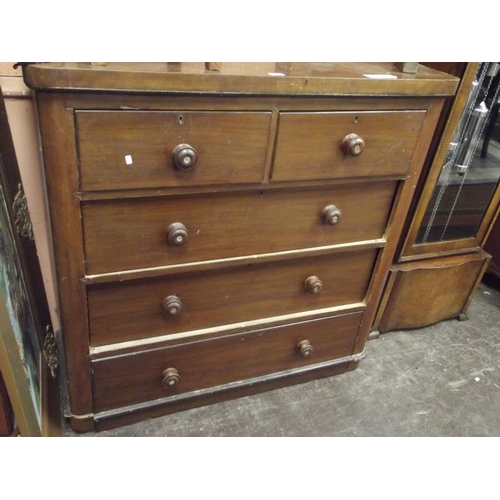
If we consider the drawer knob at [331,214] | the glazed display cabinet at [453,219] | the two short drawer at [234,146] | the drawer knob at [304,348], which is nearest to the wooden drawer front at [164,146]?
the two short drawer at [234,146]

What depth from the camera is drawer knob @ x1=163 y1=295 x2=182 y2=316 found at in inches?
45.4

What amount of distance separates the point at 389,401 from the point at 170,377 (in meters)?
0.75

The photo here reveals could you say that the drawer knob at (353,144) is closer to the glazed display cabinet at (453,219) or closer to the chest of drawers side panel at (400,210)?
the chest of drawers side panel at (400,210)

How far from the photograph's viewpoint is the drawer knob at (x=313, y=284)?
4.27ft

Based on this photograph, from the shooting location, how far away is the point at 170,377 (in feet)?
4.15

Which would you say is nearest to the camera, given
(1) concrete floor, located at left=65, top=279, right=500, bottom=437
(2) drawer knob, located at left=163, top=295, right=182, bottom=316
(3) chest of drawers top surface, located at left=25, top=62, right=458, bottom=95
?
(3) chest of drawers top surface, located at left=25, top=62, right=458, bottom=95

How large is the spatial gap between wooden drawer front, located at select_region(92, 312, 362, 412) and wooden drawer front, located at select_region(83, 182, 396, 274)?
→ 0.96ft

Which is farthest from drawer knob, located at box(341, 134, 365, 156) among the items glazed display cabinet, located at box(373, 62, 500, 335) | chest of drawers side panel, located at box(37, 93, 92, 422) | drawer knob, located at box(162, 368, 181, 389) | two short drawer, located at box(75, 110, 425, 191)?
drawer knob, located at box(162, 368, 181, 389)

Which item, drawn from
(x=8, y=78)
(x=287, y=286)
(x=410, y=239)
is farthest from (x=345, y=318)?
(x=8, y=78)

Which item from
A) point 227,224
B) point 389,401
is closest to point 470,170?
point 389,401

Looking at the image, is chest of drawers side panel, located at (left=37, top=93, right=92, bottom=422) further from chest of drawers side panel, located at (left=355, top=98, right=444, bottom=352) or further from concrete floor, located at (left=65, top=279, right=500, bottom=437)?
chest of drawers side panel, located at (left=355, top=98, right=444, bottom=352)

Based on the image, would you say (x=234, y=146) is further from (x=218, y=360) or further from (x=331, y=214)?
(x=218, y=360)

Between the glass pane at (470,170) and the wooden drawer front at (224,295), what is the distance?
1.36 feet
